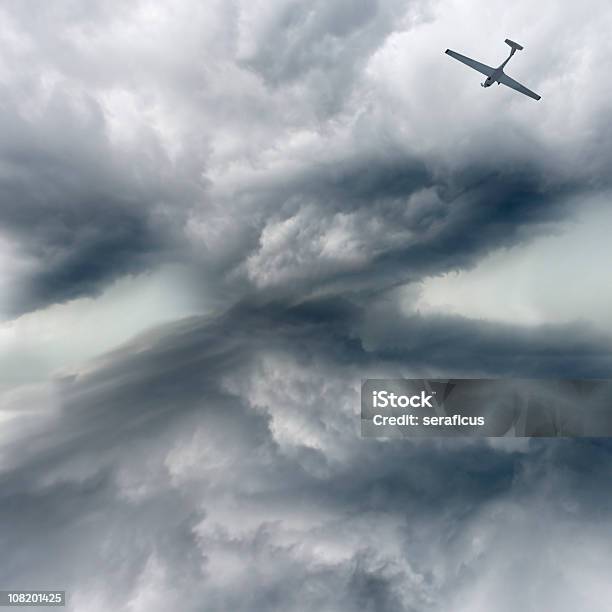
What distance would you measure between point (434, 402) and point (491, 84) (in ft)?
333

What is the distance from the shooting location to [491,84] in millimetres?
131625

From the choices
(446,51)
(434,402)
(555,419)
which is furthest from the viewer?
(555,419)

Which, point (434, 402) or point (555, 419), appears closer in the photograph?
point (434, 402)

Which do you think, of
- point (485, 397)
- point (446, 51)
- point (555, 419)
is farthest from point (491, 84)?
point (555, 419)

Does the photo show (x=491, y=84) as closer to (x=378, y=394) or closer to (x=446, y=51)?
(x=446, y=51)

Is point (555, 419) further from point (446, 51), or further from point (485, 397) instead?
point (446, 51)

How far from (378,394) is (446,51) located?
333 feet

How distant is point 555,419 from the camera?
147m

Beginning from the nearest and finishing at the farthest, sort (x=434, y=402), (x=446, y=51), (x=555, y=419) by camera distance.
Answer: (x=446, y=51) → (x=434, y=402) → (x=555, y=419)

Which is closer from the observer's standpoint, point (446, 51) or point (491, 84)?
point (446, 51)

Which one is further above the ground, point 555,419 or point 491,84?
point 491,84

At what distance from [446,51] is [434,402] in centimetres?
10338

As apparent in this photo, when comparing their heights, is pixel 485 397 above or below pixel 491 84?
below

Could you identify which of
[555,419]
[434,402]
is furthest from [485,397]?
[555,419]
